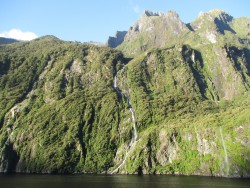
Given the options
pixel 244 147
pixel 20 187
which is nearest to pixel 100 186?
pixel 20 187

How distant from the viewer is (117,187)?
13800cm

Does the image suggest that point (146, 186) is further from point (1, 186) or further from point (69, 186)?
point (1, 186)

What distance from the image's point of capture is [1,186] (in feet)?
443

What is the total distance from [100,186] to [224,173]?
8995cm

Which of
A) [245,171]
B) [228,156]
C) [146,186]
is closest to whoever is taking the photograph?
[146,186]

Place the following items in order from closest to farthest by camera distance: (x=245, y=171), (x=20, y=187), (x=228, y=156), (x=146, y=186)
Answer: (x=20, y=187)
(x=146, y=186)
(x=245, y=171)
(x=228, y=156)

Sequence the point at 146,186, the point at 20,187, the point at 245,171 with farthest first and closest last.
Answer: the point at 245,171, the point at 146,186, the point at 20,187

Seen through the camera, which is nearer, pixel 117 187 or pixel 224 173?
pixel 117 187

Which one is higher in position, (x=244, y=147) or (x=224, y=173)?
(x=244, y=147)

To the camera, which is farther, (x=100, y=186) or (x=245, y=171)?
(x=245, y=171)

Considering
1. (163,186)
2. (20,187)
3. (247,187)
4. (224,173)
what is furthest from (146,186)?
(224,173)

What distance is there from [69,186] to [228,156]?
106 m

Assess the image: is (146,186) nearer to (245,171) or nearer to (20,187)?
(20,187)

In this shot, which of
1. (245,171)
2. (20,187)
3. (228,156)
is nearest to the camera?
(20,187)
